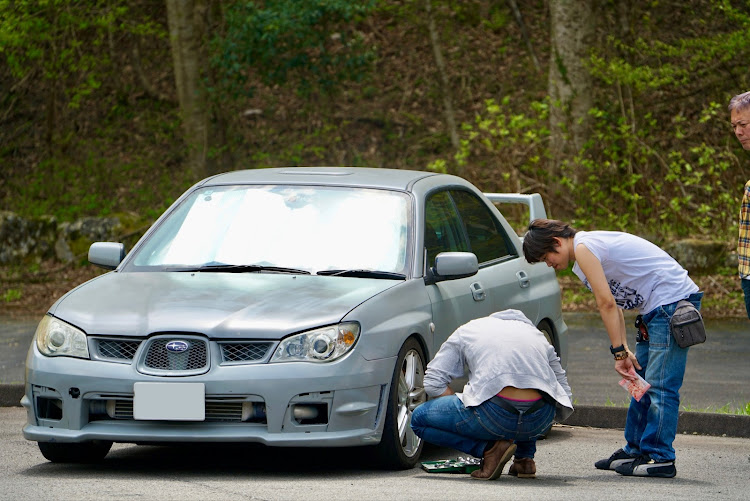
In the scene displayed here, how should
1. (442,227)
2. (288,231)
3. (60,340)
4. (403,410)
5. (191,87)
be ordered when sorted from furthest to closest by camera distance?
(191,87) → (442,227) → (288,231) → (403,410) → (60,340)

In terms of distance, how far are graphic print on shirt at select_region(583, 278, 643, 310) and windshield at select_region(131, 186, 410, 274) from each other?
1.22 metres

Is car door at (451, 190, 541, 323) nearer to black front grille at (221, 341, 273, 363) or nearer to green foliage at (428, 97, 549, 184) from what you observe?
black front grille at (221, 341, 273, 363)

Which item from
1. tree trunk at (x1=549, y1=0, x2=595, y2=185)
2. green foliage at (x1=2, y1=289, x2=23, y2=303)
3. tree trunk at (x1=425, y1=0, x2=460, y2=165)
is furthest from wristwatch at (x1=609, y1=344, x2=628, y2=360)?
tree trunk at (x1=425, y1=0, x2=460, y2=165)

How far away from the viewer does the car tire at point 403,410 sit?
676 cm

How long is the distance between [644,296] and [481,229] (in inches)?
72.7

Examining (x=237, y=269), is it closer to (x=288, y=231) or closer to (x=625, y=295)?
(x=288, y=231)

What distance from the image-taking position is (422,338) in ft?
23.7

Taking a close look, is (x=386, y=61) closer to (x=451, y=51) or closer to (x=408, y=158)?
(x=451, y=51)

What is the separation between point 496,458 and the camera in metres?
6.60

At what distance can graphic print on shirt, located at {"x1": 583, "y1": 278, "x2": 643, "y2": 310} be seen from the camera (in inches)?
275

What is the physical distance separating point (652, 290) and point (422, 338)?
1301mm

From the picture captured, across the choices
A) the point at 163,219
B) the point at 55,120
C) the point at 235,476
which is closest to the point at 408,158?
the point at 55,120

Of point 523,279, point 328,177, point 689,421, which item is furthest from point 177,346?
point 689,421

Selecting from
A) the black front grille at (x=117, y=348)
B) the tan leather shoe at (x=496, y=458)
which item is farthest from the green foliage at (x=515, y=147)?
the black front grille at (x=117, y=348)
